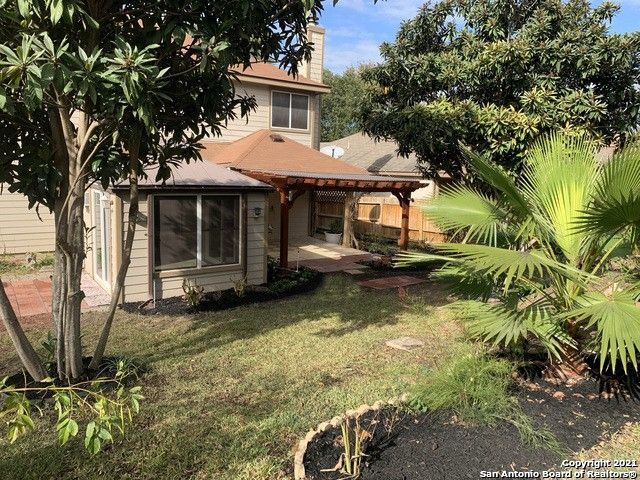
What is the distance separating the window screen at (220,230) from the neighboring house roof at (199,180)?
351mm

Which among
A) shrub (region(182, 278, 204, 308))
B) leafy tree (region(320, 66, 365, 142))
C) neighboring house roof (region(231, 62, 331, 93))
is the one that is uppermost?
leafy tree (region(320, 66, 365, 142))

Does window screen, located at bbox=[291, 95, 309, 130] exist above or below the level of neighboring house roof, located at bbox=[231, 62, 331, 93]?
below

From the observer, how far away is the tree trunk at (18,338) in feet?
14.2

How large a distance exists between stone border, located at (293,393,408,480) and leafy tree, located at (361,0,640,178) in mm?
6424

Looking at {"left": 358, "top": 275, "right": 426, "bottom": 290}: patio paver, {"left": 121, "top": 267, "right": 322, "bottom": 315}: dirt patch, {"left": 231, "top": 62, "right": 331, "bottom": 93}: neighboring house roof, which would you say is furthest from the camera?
{"left": 231, "top": 62, "right": 331, "bottom": 93}: neighboring house roof

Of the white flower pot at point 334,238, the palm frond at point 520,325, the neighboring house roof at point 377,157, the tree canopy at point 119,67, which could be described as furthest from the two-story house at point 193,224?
the neighboring house roof at point 377,157

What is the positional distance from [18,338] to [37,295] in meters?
5.26

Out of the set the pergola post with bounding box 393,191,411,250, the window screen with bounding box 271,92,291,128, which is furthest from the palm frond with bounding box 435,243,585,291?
the window screen with bounding box 271,92,291,128

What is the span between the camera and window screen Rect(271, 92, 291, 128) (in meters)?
16.3

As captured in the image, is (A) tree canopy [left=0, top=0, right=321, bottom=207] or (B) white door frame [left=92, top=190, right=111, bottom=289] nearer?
(A) tree canopy [left=0, top=0, right=321, bottom=207]

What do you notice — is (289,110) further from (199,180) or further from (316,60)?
(199,180)

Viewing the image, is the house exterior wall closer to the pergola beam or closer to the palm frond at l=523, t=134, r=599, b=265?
the pergola beam

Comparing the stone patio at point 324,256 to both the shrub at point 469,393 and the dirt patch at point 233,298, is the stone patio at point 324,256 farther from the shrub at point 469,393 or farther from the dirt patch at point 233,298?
the shrub at point 469,393

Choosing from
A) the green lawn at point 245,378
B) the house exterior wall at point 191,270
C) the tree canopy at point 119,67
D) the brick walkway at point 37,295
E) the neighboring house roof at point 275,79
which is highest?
the neighboring house roof at point 275,79
